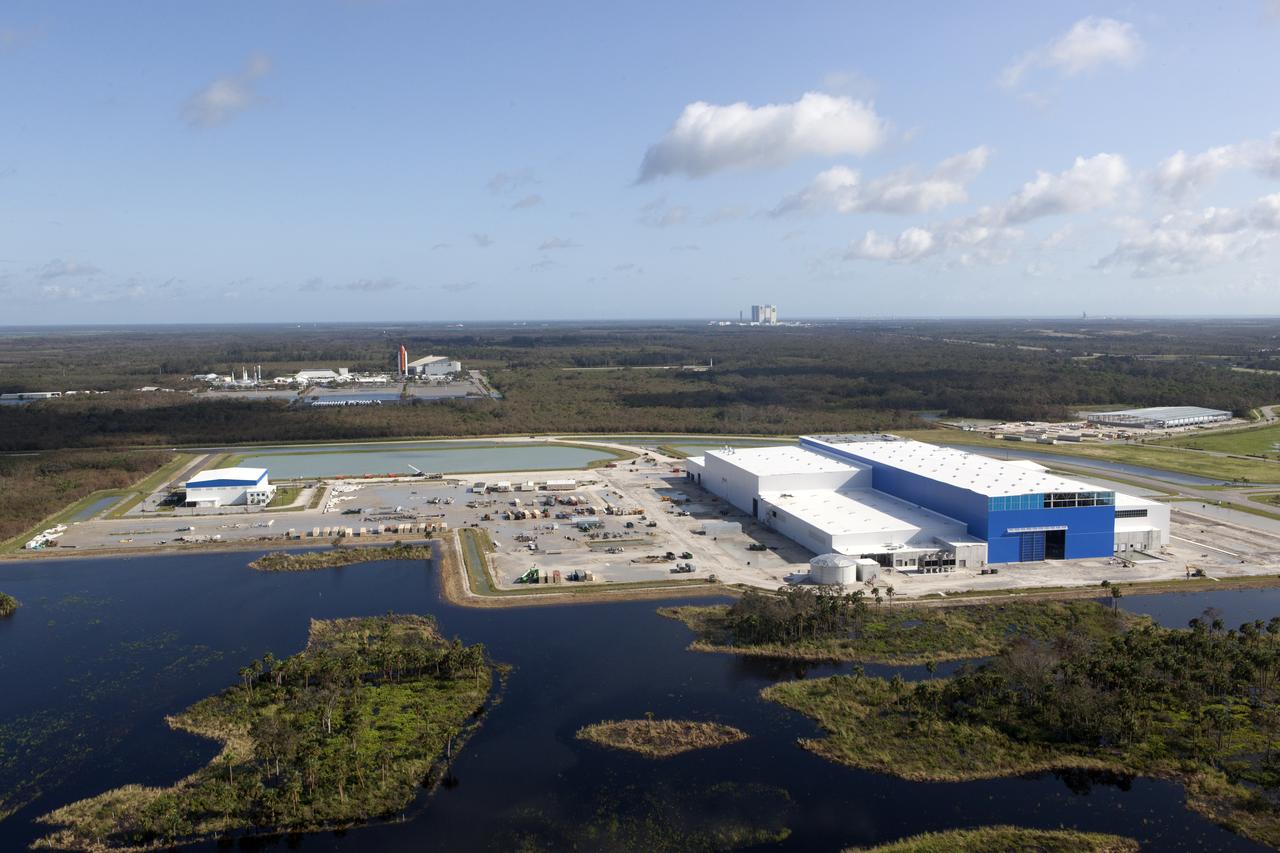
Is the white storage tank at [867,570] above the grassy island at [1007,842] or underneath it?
above

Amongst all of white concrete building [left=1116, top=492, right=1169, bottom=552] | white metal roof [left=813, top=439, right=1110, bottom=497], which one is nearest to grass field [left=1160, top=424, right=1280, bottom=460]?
white metal roof [left=813, top=439, right=1110, bottom=497]

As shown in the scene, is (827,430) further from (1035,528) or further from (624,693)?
(624,693)

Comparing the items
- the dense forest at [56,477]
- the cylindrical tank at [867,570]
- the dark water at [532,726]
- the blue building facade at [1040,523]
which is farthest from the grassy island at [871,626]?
the dense forest at [56,477]

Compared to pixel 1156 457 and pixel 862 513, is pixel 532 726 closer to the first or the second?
pixel 862 513

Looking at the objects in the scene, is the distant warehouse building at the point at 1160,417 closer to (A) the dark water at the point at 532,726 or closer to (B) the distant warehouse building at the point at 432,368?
A: (A) the dark water at the point at 532,726

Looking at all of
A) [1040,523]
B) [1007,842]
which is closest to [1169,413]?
[1040,523]

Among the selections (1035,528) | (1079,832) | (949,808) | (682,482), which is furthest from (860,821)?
(682,482)
